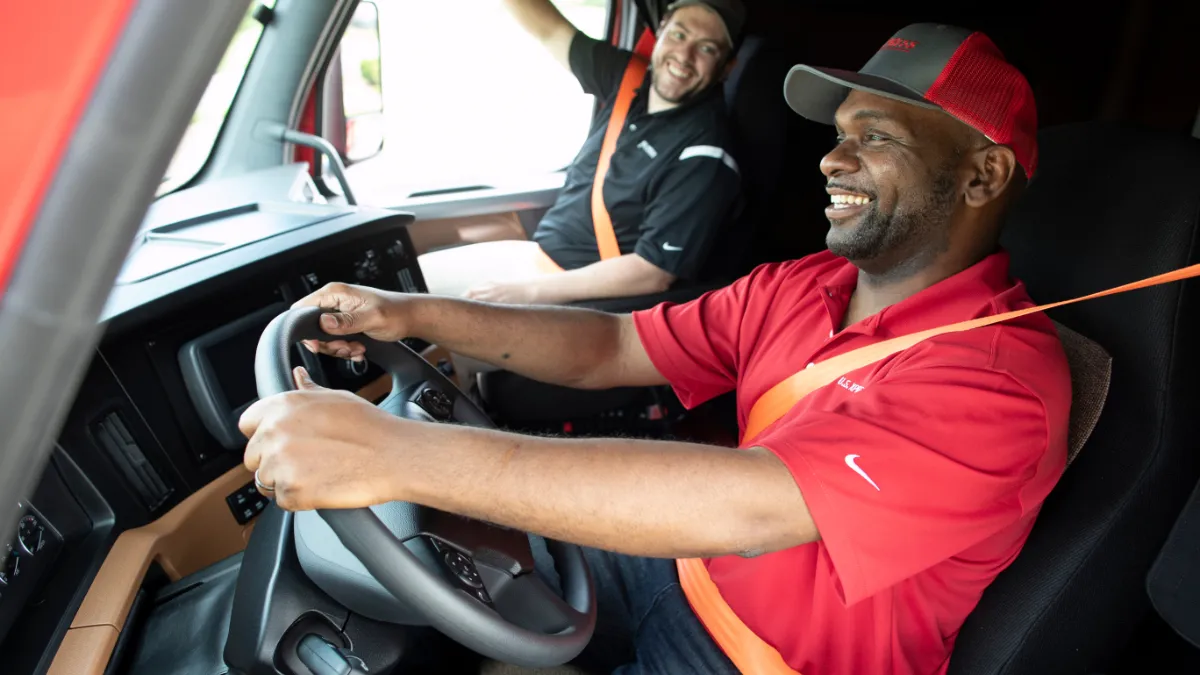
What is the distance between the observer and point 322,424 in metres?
0.76

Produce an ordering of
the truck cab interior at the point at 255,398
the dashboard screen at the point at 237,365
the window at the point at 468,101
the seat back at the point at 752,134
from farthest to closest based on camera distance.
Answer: the window at the point at 468,101
the seat back at the point at 752,134
the dashboard screen at the point at 237,365
the truck cab interior at the point at 255,398

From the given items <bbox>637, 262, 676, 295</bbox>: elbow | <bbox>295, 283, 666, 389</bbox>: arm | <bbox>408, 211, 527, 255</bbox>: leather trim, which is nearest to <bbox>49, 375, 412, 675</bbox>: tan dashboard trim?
<bbox>295, 283, 666, 389</bbox>: arm

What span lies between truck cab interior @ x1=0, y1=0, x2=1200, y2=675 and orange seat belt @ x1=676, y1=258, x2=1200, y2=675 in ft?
0.62

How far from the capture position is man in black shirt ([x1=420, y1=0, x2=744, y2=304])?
7.13 feet

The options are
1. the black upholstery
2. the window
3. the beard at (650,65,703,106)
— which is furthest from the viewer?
the window

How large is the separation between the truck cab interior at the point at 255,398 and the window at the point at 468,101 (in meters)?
0.56

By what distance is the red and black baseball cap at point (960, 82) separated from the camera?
3.58ft

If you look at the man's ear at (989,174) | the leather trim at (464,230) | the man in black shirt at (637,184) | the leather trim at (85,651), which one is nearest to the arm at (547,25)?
the man in black shirt at (637,184)

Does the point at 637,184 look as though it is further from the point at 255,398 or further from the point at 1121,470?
the point at 1121,470

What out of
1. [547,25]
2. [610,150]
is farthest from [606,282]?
[547,25]

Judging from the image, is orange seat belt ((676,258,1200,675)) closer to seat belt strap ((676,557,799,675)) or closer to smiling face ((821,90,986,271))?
seat belt strap ((676,557,799,675))

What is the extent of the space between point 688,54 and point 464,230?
0.97 meters

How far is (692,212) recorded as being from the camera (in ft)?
7.09

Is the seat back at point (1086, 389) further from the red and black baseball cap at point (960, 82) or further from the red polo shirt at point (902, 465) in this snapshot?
the red and black baseball cap at point (960, 82)
